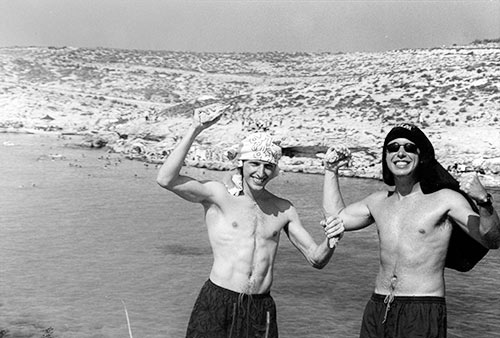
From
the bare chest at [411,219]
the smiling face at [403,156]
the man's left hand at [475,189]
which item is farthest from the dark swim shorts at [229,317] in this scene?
the man's left hand at [475,189]

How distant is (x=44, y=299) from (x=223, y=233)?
6497mm

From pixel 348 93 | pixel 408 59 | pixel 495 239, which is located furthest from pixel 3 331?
pixel 408 59

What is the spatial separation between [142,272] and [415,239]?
8.29 meters

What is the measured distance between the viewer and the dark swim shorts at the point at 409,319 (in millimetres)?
4406

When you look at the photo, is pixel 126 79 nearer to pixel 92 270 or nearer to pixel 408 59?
pixel 408 59

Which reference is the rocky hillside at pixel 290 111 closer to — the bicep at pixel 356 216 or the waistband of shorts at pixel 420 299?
the bicep at pixel 356 216

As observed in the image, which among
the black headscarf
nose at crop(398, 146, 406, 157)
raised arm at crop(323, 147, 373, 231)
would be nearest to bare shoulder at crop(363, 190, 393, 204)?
raised arm at crop(323, 147, 373, 231)

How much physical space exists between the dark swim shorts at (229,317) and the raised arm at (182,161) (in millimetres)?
681

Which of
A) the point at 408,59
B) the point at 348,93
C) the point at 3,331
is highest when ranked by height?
the point at 408,59

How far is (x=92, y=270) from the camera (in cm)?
1213

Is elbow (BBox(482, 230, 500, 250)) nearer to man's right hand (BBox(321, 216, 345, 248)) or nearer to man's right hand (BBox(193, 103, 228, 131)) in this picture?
man's right hand (BBox(321, 216, 345, 248))

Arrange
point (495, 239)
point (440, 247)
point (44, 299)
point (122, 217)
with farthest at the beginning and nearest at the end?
point (122, 217) < point (44, 299) < point (440, 247) < point (495, 239)

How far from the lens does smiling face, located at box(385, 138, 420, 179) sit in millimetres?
4539

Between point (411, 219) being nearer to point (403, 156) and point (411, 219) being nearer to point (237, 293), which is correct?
point (403, 156)
